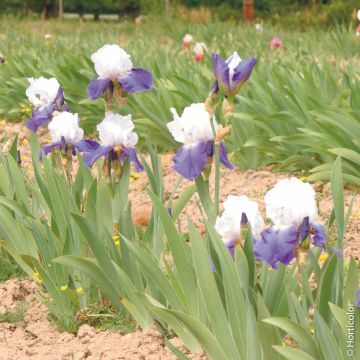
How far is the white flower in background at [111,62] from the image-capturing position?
2.83 meters

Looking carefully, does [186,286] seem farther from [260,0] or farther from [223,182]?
[260,0]

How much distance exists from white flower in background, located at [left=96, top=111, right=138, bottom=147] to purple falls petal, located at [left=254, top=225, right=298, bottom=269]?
3.47 feet

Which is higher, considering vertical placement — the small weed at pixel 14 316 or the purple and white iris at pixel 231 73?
the purple and white iris at pixel 231 73

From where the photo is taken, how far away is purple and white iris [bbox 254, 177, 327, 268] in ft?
6.02

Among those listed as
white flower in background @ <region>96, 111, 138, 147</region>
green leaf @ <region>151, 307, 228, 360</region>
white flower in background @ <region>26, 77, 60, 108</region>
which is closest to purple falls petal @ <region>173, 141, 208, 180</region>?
green leaf @ <region>151, 307, 228, 360</region>

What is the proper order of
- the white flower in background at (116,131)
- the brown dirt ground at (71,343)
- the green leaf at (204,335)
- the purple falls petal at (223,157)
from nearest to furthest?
the green leaf at (204,335) → the purple falls petal at (223,157) → the brown dirt ground at (71,343) → the white flower in background at (116,131)

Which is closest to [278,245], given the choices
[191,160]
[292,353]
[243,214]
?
[243,214]

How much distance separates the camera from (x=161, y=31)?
50.3 feet

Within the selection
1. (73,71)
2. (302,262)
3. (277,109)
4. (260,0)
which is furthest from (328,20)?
(302,262)

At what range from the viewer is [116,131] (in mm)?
2805

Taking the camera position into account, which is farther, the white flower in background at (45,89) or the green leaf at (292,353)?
the white flower in background at (45,89)

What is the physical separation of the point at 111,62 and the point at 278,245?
124 centimetres

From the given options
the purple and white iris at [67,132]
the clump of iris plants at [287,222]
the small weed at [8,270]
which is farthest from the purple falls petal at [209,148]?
the small weed at [8,270]

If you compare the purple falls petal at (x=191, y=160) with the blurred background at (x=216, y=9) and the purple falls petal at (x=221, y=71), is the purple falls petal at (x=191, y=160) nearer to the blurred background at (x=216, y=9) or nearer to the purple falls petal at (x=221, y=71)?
the purple falls petal at (x=221, y=71)
